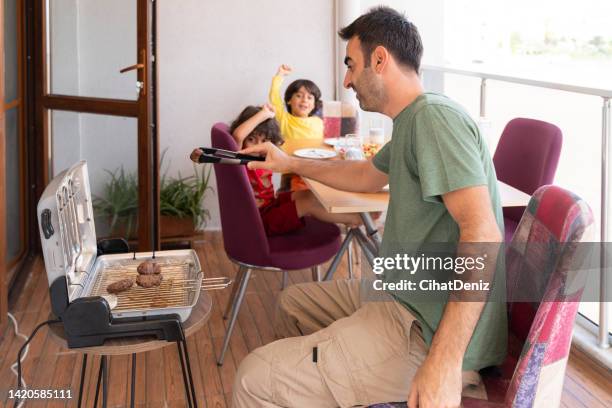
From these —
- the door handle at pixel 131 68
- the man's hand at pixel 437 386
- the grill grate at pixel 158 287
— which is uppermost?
the door handle at pixel 131 68

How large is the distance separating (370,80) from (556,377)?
0.79m

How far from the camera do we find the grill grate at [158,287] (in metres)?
1.71

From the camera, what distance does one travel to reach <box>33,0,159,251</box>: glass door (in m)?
3.62

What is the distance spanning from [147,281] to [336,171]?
78 cm

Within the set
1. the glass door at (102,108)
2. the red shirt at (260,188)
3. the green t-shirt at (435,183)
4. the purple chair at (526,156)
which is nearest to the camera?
the green t-shirt at (435,183)

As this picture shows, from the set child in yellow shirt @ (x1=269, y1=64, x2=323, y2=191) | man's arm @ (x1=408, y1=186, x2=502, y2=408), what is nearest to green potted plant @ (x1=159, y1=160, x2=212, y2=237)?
child in yellow shirt @ (x1=269, y1=64, x2=323, y2=191)

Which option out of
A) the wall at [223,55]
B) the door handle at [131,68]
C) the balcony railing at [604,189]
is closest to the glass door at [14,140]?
the door handle at [131,68]

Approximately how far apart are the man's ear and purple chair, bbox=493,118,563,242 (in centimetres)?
134

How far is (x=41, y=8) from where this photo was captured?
4.00m

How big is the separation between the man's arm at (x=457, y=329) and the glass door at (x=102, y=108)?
2355 mm

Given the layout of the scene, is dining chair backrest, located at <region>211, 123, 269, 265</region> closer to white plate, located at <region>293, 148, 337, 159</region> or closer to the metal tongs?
white plate, located at <region>293, 148, 337, 159</region>

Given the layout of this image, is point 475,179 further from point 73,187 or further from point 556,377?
point 73,187

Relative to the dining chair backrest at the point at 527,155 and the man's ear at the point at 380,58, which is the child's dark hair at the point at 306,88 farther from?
the man's ear at the point at 380,58

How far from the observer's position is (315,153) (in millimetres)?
3221
